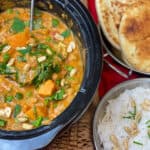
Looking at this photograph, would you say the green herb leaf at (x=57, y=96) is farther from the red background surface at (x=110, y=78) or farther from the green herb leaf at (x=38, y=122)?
the red background surface at (x=110, y=78)

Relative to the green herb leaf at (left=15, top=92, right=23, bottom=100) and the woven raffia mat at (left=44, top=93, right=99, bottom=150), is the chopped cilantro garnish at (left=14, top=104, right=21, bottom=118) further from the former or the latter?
the woven raffia mat at (left=44, top=93, right=99, bottom=150)

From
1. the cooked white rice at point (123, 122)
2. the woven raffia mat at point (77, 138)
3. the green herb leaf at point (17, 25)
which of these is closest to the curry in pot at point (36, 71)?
the green herb leaf at point (17, 25)

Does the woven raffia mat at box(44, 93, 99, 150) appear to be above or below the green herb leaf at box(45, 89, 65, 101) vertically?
below

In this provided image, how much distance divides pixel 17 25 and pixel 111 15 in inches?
19.7

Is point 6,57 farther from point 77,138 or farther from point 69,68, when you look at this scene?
point 77,138

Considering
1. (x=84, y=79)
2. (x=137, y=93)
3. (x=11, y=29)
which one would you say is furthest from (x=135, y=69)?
(x=11, y=29)

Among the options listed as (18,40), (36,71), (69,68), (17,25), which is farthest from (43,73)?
(17,25)

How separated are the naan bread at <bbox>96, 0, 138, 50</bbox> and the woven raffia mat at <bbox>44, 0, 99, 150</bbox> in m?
0.46

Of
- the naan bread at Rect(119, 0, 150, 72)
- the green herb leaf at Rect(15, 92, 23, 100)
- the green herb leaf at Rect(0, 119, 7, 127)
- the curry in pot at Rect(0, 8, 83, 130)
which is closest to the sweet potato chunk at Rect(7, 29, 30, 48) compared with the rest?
the curry in pot at Rect(0, 8, 83, 130)

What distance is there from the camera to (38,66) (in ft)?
6.52

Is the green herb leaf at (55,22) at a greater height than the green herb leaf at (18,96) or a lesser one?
greater

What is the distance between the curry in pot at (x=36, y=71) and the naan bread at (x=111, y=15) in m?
0.23

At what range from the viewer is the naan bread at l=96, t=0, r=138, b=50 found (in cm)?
227

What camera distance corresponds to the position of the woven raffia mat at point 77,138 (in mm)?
2066
